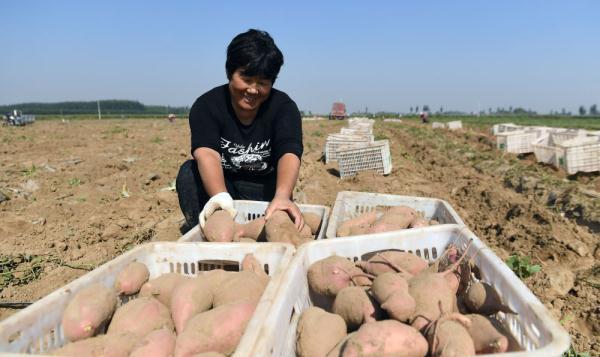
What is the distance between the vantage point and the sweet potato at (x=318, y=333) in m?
1.58

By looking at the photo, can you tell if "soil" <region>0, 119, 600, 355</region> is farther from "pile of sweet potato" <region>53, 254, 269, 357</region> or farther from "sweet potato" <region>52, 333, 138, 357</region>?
"sweet potato" <region>52, 333, 138, 357</region>

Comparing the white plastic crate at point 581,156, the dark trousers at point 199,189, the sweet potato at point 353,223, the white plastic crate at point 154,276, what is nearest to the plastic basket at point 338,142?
the white plastic crate at point 581,156

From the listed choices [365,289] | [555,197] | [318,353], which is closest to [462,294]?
[365,289]

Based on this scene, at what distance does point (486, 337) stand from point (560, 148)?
980 centimetres

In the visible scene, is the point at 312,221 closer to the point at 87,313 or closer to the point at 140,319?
the point at 140,319

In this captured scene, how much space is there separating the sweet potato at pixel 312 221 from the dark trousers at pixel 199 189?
0.80 meters

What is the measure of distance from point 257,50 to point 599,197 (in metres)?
5.72

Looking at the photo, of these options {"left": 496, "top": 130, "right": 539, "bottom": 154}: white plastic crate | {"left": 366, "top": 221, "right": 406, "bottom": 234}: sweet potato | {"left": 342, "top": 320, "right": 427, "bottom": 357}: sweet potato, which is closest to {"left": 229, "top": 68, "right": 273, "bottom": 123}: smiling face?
{"left": 366, "top": 221, "right": 406, "bottom": 234}: sweet potato

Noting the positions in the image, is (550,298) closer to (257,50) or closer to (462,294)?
(462,294)

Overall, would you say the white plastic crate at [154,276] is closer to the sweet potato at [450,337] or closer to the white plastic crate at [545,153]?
the sweet potato at [450,337]

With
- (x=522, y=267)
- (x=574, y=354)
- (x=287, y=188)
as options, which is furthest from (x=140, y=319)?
(x=522, y=267)

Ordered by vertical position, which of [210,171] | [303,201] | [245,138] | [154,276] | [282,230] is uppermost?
[245,138]

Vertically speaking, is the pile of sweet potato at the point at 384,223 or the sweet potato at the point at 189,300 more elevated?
the pile of sweet potato at the point at 384,223

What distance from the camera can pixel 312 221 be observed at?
10.1ft
